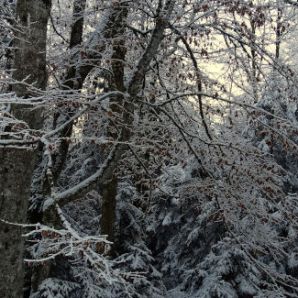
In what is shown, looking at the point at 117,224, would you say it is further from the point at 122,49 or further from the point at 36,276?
the point at 122,49

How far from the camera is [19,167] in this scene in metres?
4.50

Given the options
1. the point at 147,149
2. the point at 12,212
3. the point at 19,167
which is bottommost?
the point at 12,212

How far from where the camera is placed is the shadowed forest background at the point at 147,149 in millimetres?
4449

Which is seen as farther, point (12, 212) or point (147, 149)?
point (147, 149)

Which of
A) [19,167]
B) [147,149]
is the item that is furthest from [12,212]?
[147,149]

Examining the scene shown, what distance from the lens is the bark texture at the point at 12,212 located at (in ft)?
14.5

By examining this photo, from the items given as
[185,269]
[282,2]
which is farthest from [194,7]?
[185,269]

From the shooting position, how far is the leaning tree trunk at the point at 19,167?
4.43 metres

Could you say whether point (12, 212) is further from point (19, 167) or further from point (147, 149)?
point (147, 149)

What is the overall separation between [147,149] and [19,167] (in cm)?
298

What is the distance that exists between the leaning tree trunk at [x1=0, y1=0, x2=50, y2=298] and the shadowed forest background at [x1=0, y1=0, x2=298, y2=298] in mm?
13

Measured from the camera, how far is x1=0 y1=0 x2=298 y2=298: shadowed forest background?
14.6ft

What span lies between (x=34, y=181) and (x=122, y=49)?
124 inches

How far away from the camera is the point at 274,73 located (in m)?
6.41
